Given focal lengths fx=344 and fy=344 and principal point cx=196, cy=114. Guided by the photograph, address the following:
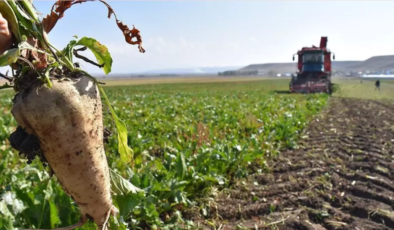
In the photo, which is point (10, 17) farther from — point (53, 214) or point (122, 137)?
point (53, 214)

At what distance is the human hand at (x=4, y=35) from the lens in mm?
1294

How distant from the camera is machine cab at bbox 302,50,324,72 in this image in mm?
20109

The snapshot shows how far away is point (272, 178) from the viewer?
14.0 ft

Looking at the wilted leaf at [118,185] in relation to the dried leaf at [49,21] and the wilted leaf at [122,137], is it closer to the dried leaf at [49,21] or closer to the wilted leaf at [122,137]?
the wilted leaf at [122,137]

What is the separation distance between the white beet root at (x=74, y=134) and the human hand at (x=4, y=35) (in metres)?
0.20

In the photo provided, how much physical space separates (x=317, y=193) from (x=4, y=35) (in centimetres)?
338

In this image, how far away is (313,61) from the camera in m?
20.4

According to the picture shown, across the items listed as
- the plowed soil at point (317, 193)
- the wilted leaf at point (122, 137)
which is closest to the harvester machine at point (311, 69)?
the plowed soil at point (317, 193)

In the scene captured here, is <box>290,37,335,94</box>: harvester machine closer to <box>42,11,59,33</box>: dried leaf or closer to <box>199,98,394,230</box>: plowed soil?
<box>199,98,394,230</box>: plowed soil

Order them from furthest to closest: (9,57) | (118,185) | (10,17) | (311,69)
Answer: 1. (311,69)
2. (118,185)
3. (10,17)
4. (9,57)

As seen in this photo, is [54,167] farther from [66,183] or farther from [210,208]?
[210,208]

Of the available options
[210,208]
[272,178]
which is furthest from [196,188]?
[272,178]

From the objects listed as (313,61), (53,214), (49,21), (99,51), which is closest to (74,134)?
(99,51)

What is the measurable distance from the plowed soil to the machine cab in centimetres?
1506
